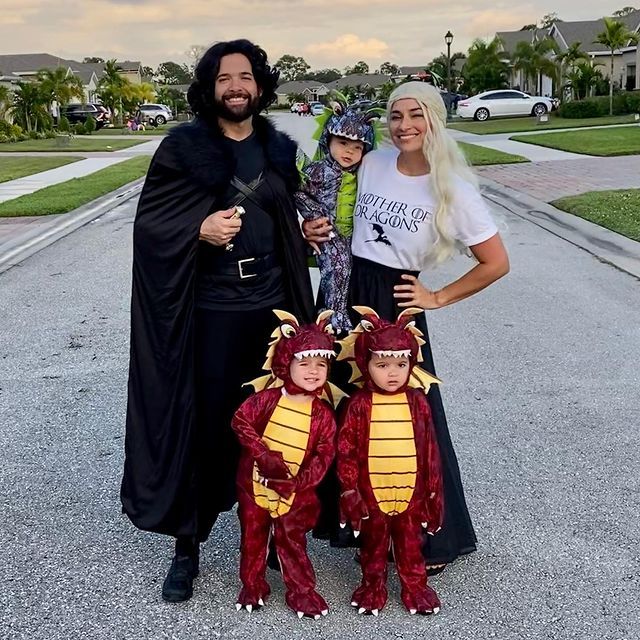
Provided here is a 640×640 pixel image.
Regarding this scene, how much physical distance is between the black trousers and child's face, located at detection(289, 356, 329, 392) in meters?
0.36

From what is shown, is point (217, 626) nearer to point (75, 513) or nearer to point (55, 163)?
point (75, 513)

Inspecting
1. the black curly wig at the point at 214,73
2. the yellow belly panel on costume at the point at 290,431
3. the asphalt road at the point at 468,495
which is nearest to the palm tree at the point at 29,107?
the asphalt road at the point at 468,495

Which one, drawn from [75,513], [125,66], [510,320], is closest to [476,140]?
[510,320]

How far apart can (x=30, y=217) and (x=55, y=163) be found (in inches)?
437

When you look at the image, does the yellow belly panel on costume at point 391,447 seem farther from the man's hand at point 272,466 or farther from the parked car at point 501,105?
the parked car at point 501,105

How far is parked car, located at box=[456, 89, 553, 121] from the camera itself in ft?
137

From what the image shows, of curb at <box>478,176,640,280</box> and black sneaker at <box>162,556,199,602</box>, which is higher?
black sneaker at <box>162,556,199,602</box>

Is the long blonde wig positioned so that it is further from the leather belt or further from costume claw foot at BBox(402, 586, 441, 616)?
costume claw foot at BBox(402, 586, 441, 616)

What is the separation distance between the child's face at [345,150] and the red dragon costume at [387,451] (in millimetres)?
527

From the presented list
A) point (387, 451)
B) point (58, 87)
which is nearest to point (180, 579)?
point (387, 451)

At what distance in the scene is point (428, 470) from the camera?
2809 mm

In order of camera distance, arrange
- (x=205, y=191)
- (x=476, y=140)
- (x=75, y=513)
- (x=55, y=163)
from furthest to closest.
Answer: (x=476, y=140)
(x=55, y=163)
(x=75, y=513)
(x=205, y=191)

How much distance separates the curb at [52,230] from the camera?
33.1ft

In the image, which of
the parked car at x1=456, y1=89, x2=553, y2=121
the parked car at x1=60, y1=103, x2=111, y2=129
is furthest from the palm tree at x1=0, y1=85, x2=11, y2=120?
the parked car at x1=456, y1=89, x2=553, y2=121
